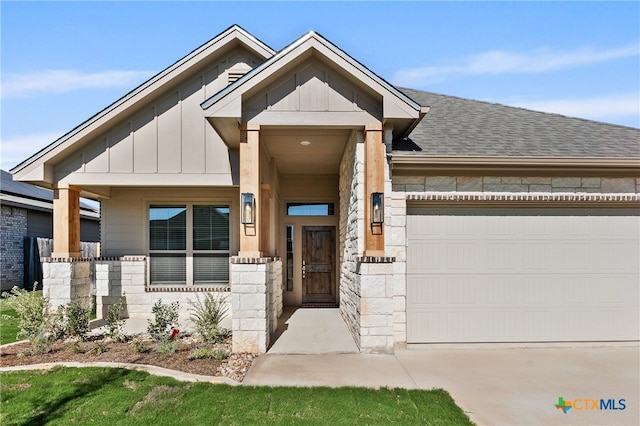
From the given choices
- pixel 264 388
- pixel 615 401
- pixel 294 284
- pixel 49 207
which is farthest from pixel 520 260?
pixel 49 207

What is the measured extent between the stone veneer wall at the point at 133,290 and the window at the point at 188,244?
0.80 feet

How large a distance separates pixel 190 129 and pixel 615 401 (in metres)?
8.21

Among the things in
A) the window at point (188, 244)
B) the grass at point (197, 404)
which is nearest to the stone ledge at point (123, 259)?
the window at point (188, 244)

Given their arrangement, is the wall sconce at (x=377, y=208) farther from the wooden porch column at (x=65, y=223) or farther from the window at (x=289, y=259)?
the wooden porch column at (x=65, y=223)

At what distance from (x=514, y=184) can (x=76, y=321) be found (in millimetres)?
8132

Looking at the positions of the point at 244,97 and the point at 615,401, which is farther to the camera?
the point at 244,97

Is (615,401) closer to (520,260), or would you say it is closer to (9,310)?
(520,260)

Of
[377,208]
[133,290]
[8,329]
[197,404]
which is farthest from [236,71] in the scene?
[8,329]

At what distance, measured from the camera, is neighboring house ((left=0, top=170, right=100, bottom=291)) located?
518 inches

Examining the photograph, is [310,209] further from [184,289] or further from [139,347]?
[139,347]

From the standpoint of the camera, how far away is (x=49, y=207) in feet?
49.6

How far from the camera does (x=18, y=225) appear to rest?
13.9 meters

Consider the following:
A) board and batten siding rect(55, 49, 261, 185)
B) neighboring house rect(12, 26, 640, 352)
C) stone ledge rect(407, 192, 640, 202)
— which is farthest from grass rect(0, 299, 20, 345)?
stone ledge rect(407, 192, 640, 202)

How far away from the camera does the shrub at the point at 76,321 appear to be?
6699mm
